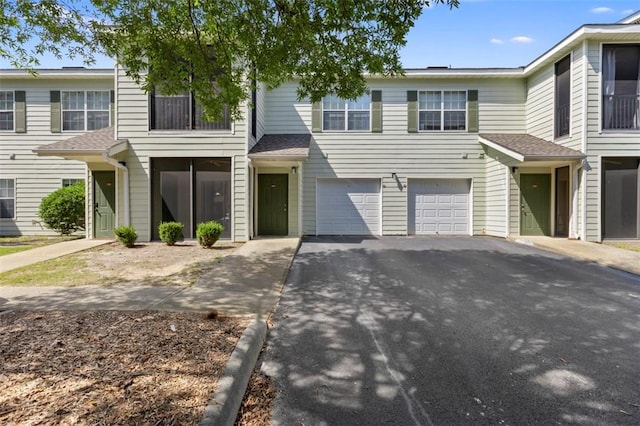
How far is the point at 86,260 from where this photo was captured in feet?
26.5

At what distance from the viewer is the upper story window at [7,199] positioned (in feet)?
44.5

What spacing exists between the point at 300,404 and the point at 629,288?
6.13m

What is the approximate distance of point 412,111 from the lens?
1310 cm

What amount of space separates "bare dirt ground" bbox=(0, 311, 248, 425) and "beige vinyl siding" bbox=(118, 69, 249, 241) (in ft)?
22.3

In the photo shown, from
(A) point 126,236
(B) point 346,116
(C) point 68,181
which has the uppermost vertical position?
(B) point 346,116

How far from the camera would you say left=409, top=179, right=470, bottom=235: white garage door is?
1323 cm

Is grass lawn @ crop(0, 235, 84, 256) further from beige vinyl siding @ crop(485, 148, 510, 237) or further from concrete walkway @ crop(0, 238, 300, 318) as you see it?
beige vinyl siding @ crop(485, 148, 510, 237)

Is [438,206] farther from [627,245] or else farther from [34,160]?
[34,160]

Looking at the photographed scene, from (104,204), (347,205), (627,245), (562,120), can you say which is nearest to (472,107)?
(562,120)

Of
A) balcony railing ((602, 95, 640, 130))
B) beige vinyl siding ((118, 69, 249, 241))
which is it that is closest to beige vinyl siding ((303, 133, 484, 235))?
beige vinyl siding ((118, 69, 249, 241))

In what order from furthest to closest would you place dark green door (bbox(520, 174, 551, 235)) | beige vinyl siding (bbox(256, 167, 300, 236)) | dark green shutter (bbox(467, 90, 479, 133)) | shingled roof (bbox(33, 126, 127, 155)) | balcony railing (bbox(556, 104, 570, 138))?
1. dark green shutter (bbox(467, 90, 479, 133))
2. beige vinyl siding (bbox(256, 167, 300, 236))
3. dark green door (bbox(520, 174, 551, 235))
4. balcony railing (bbox(556, 104, 570, 138))
5. shingled roof (bbox(33, 126, 127, 155))

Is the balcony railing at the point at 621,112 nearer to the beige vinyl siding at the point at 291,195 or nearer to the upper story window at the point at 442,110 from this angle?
the upper story window at the point at 442,110

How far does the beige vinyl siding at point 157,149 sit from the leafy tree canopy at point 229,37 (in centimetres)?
335

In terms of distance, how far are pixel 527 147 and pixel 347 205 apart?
6.14 meters
